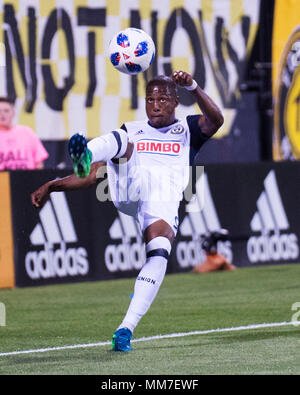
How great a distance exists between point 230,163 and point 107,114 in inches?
75.6

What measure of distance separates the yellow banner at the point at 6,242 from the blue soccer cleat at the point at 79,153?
19.6ft

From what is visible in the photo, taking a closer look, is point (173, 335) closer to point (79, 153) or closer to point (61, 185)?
point (61, 185)

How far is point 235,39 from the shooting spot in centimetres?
1880

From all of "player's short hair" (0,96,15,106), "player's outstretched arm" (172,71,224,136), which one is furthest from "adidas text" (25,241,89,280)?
"player's outstretched arm" (172,71,224,136)

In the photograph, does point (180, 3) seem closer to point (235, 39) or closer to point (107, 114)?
point (235, 39)

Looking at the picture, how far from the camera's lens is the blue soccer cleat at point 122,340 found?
28.6 feet

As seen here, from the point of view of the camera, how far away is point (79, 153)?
8273mm

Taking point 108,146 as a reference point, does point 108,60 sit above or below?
above

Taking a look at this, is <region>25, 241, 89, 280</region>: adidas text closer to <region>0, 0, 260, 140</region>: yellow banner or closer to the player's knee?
<region>0, 0, 260, 140</region>: yellow banner

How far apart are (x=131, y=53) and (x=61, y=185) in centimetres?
144

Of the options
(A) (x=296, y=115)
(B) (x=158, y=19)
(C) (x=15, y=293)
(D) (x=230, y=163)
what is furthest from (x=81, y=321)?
(A) (x=296, y=115)

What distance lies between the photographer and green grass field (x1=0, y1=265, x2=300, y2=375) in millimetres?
7945

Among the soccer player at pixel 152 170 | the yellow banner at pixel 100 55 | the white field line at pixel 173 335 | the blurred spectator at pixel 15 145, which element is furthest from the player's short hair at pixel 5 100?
the white field line at pixel 173 335

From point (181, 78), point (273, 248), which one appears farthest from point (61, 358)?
point (273, 248)
